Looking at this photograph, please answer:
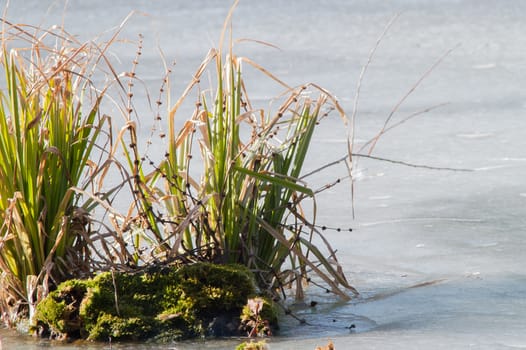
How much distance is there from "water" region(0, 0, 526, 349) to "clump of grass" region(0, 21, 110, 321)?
0.67 feet

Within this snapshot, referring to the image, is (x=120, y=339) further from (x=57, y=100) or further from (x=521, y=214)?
(x=521, y=214)

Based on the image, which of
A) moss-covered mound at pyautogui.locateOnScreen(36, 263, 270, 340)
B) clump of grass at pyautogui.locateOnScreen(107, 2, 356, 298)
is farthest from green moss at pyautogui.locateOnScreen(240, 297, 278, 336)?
clump of grass at pyautogui.locateOnScreen(107, 2, 356, 298)

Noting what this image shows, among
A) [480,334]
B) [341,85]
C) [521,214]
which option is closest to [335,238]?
[521,214]

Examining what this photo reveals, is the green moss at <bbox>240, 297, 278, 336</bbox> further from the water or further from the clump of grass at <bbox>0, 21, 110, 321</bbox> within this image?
the clump of grass at <bbox>0, 21, 110, 321</bbox>

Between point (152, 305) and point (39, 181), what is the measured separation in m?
0.47

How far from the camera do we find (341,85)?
21.8ft

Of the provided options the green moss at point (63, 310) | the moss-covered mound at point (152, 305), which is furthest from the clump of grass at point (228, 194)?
the green moss at point (63, 310)

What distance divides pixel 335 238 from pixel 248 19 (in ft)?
17.3

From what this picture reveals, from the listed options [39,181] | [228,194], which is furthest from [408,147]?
[39,181]

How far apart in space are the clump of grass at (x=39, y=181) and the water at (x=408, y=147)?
205 millimetres

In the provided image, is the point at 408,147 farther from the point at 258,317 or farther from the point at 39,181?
the point at 39,181

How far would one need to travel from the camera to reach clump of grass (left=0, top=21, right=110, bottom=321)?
268 centimetres

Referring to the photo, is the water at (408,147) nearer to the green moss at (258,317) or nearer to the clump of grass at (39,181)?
the green moss at (258,317)

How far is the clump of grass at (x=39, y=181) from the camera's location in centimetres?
268
